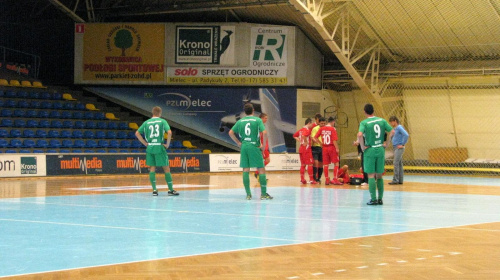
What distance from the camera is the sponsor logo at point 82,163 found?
23797 mm

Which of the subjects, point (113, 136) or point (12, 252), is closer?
point (12, 252)

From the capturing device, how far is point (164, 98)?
105ft

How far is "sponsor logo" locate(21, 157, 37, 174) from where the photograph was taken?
22641mm

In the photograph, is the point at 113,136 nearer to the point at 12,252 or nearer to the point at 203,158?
the point at 203,158

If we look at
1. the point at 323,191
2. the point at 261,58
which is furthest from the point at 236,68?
the point at 323,191

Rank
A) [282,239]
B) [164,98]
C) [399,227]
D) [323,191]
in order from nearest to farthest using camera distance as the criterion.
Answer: [282,239]
[399,227]
[323,191]
[164,98]

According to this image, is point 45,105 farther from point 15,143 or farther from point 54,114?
point 15,143

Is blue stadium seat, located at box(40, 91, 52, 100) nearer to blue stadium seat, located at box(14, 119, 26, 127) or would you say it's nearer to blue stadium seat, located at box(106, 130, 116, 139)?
blue stadium seat, located at box(14, 119, 26, 127)

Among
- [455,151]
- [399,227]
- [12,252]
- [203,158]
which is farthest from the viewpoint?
[455,151]

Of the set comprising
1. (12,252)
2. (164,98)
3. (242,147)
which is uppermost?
(164,98)

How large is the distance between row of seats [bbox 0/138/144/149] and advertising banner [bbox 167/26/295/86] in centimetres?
516

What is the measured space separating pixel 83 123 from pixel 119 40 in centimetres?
491

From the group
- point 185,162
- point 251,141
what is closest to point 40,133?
point 185,162

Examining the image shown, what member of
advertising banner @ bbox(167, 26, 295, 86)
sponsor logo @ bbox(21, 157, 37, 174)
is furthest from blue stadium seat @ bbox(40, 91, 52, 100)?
sponsor logo @ bbox(21, 157, 37, 174)
